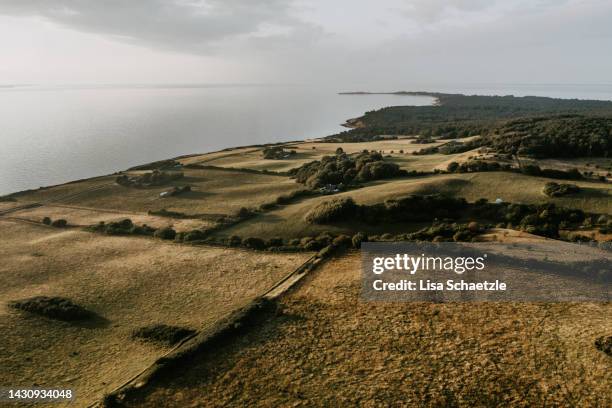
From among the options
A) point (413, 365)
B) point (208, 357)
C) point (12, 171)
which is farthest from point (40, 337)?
point (12, 171)

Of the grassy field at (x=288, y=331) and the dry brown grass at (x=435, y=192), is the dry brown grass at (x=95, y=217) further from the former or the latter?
the dry brown grass at (x=435, y=192)

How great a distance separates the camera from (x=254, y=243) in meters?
46.7

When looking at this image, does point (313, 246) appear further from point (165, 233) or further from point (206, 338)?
point (165, 233)

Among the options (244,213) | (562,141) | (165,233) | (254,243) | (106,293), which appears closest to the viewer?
(106,293)

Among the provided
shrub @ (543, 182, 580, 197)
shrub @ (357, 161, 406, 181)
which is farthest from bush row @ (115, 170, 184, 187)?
shrub @ (543, 182, 580, 197)

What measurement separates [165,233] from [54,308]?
1903 centimetres

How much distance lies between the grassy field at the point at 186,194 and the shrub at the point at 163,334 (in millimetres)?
30849

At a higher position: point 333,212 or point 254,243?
point 333,212

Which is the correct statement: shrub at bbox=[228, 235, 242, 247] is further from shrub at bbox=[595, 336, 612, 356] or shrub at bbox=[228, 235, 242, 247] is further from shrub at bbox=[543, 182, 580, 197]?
shrub at bbox=[543, 182, 580, 197]

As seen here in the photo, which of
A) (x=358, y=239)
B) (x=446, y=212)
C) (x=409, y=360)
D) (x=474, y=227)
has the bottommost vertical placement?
(x=409, y=360)

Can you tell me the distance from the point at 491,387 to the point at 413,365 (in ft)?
13.6

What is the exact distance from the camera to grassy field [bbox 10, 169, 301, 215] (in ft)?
216

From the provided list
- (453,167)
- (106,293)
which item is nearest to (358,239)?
(106,293)

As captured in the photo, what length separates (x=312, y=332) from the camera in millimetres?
28625
